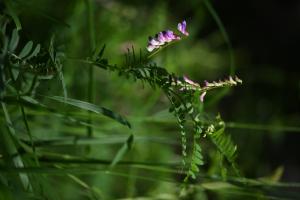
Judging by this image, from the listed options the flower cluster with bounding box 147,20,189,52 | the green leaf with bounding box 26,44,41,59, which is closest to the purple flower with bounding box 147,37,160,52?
the flower cluster with bounding box 147,20,189,52

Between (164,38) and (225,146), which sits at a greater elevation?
(164,38)

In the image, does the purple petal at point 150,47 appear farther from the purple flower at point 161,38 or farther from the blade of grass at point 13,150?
the blade of grass at point 13,150

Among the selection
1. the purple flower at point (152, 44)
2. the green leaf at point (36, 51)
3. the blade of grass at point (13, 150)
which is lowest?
the blade of grass at point (13, 150)

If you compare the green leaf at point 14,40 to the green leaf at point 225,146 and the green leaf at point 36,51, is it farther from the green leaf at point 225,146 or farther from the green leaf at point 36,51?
the green leaf at point 225,146

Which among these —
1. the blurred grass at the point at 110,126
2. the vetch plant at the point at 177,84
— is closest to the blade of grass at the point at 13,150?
the blurred grass at the point at 110,126

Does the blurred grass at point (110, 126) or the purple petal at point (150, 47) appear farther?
the blurred grass at point (110, 126)

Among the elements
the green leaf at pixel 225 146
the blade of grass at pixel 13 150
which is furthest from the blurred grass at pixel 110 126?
the green leaf at pixel 225 146

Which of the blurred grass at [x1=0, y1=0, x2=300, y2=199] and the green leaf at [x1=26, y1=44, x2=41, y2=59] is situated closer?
the green leaf at [x1=26, y1=44, x2=41, y2=59]

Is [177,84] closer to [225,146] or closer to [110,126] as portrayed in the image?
[225,146]

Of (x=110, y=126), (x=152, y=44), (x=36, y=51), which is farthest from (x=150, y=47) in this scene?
(x=110, y=126)

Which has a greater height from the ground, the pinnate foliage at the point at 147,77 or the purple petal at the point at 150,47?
the purple petal at the point at 150,47

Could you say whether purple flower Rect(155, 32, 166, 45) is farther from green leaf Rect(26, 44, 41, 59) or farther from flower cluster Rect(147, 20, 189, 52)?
green leaf Rect(26, 44, 41, 59)
